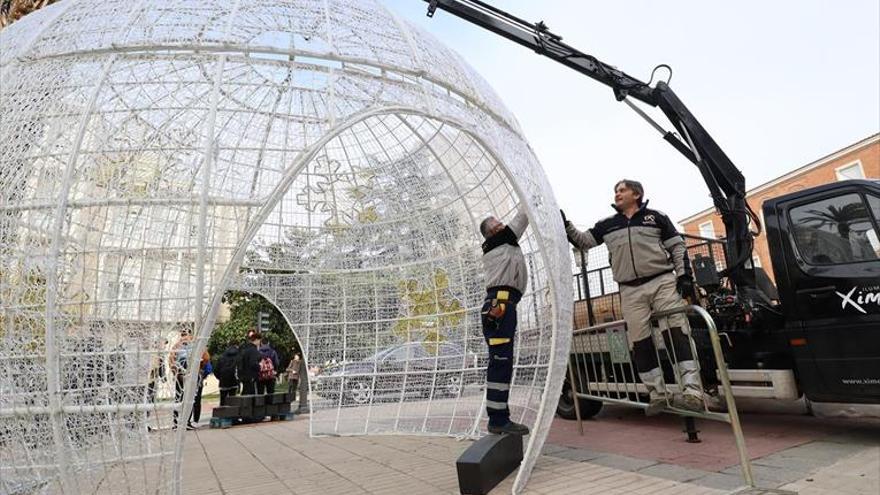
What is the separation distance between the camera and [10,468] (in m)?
2.40

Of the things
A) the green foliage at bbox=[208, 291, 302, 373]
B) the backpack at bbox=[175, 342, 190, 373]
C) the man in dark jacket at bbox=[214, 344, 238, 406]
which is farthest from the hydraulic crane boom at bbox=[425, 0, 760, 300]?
the green foliage at bbox=[208, 291, 302, 373]

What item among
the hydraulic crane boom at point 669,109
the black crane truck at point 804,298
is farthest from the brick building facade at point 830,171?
the black crane truck at point 804,298

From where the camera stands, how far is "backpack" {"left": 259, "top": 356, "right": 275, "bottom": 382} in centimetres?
926

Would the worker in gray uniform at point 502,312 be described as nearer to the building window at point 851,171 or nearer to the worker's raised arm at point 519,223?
the worker's raised arm at point 519,223

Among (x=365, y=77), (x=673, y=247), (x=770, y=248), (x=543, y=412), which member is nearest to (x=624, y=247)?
(x=673, y=247)

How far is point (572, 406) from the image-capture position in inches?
241

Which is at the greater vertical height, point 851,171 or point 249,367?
point 851,171

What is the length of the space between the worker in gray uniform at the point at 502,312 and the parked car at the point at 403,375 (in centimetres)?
177

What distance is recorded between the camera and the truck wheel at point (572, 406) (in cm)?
602

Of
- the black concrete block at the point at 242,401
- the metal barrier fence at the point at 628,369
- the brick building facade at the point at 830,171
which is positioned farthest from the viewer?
the brick building facade at the point at 830,171

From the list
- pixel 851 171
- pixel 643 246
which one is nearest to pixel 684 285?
pixel 643 246

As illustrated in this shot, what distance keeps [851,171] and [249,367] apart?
82.6 ft

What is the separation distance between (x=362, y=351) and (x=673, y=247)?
13.1 feet

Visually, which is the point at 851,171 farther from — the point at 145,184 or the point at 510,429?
the point at 145,184
